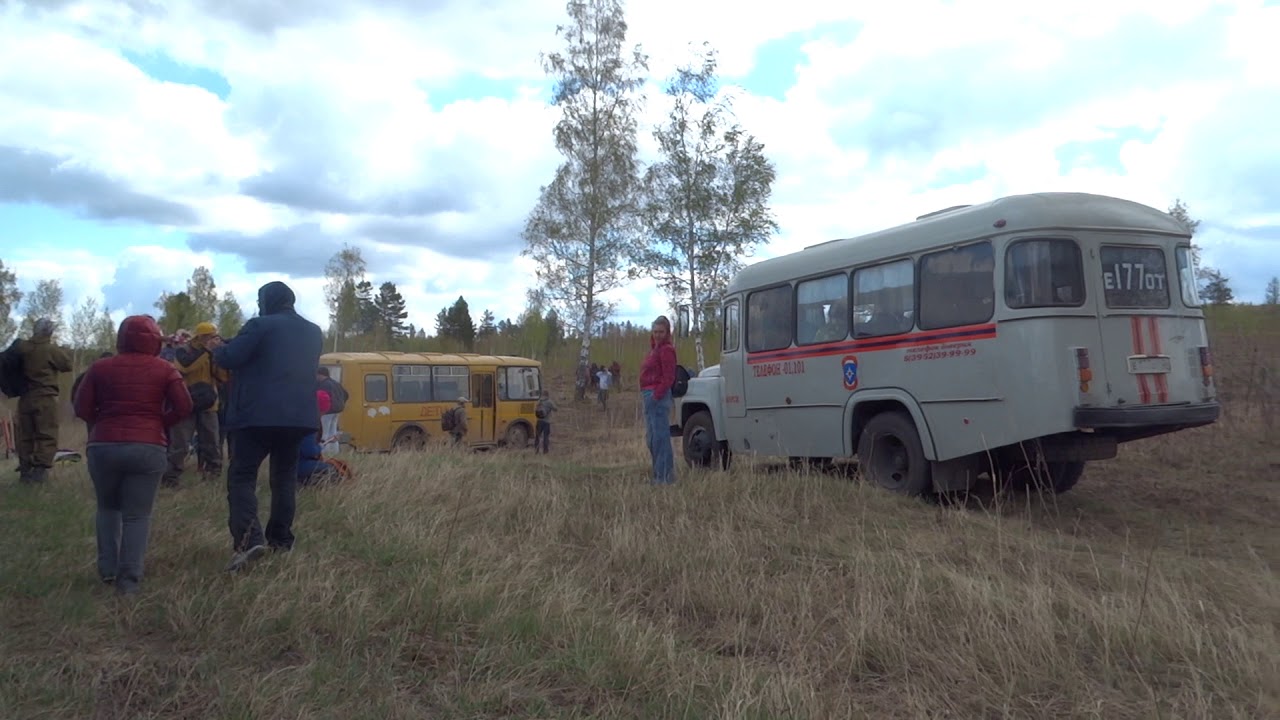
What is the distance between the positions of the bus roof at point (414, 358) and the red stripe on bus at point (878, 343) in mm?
10396

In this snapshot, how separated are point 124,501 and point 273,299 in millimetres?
1401

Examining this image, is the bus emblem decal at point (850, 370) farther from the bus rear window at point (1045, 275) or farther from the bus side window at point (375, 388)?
the bus side window at point (375, 388)

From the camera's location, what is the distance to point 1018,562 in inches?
240

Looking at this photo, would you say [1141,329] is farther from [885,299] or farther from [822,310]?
[822,310]

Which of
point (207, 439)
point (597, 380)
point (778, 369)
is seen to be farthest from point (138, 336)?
point (597, 380)

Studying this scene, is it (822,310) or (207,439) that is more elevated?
(822,310)

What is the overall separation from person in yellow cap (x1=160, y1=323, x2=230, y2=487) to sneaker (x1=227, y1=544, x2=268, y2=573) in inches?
136

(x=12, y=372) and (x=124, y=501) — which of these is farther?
(x=12, y=372)

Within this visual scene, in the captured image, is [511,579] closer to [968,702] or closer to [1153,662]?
[968,702]

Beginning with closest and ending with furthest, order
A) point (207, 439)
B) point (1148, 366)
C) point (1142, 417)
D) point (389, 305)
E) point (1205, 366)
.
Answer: point (1142, 417) → point (1148, 366) → point (1205, 366) → point (207, 439) → point (389, 305)

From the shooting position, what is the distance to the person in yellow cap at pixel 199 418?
359 inches

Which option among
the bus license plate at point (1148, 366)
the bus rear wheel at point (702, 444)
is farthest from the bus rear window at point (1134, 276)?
the bus rear wheel at point (702, 444)

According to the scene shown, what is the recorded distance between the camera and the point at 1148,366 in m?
8.23

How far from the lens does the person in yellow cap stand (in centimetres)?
911
